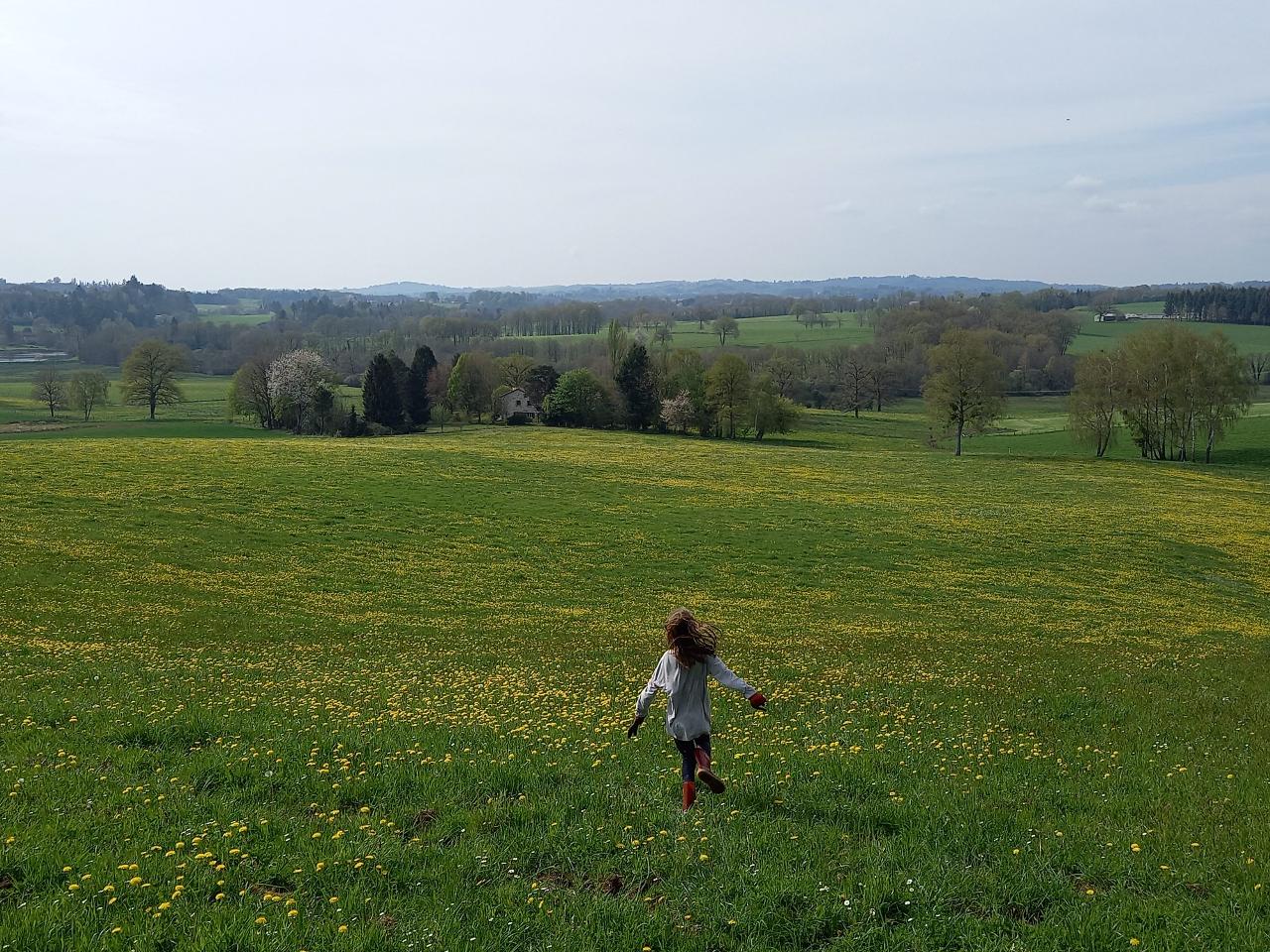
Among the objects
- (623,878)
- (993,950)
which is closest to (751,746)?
(623,878)

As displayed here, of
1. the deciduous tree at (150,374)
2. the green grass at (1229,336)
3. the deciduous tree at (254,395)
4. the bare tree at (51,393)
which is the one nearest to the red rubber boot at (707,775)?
the deciduous tree at (254,395)

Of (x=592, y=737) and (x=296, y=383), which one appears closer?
(x=592, y=737)

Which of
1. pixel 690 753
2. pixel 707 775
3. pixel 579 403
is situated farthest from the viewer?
pixel 579 403

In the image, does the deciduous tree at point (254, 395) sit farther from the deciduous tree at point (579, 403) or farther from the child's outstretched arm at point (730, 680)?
the child's outstretched arm at point (730, 680)

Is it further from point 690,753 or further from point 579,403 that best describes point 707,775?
point 579,403

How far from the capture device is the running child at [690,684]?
10.7 m

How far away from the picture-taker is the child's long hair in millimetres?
10719

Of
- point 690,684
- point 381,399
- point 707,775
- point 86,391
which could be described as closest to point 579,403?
point 381,399

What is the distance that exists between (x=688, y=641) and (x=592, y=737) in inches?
159

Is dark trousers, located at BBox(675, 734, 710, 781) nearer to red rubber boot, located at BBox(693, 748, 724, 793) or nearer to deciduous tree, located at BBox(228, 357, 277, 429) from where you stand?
red rubber boot, located at BBox(693, 748, 724, 793)

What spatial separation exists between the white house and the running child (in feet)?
339

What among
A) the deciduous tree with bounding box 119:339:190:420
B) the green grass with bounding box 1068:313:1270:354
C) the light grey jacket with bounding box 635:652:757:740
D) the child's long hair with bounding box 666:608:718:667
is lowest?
the light grey jacket with bounding box 635:652:757:740

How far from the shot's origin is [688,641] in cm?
1073

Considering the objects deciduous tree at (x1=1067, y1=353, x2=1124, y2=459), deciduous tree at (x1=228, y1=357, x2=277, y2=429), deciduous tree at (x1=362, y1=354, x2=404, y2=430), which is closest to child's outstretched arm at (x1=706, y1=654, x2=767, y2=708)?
deciduous tree at (x1=1067, y1=353, x2=1124, y2=459)
